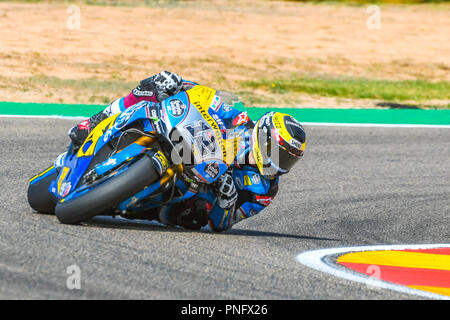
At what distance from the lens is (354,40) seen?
69.2ft

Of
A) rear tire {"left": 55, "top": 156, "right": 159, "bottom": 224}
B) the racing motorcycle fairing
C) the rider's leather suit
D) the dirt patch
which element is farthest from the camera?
the dirt patch

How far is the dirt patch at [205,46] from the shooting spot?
15.7 m

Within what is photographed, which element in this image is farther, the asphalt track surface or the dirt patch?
the dirt patch

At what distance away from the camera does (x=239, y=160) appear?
6492 millimetres

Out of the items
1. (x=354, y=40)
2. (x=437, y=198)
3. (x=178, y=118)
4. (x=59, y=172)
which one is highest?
(x=354, y=40)

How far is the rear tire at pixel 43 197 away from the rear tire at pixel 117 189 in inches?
36.6

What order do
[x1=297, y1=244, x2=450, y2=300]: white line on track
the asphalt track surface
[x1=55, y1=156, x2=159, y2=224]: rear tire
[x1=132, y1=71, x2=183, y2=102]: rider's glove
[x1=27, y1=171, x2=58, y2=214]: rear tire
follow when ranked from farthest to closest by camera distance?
[x1=27, y1=171, x2=58, y2=214]: rear tire, [x1=132, y1=71, x2=183, y2=102]: rider's glove, [x1=55, y1=156, x2=159, y2=224]: rear tire, [x1=297, y1=244, x2=450, y2=300]: white line on track, the asphalt track surface

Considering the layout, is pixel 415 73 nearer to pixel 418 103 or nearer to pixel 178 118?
pixel 418 103

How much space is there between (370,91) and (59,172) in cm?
1057

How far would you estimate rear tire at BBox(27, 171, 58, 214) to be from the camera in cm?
688

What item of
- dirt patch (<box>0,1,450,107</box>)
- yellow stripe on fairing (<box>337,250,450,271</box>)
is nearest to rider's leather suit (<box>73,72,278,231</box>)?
yellow stripe on fairing (<box>337,250,450,271</box>)

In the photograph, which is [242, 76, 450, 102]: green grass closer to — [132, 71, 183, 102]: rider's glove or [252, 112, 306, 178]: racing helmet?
[132, 71, 183, 102]: rider's glove

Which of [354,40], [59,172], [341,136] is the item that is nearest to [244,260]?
[59,172]

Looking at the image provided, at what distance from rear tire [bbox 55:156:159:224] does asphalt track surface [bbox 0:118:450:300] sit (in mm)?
221
